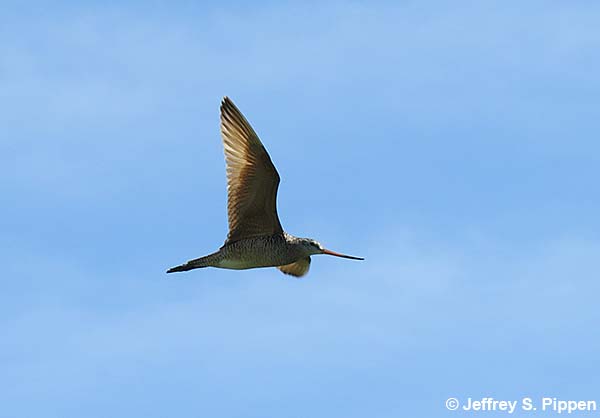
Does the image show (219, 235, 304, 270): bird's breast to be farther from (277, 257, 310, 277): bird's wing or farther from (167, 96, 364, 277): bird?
(277, 257, 310, 277): bird's wing

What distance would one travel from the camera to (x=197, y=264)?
106 ft

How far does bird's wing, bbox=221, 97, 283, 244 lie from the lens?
31891 millimetres

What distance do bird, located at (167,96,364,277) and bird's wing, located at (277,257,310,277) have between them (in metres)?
1.51

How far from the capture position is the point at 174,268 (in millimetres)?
32469

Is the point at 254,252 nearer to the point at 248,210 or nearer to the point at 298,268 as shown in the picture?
the point at 248,210

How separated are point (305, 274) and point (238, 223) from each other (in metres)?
2.45

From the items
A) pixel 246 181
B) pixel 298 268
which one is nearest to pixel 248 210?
pixel 246 181

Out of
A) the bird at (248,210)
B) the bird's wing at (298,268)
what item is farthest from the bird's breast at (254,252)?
the bird's wing at (298,268)

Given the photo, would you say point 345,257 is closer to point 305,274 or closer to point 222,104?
point 305,274

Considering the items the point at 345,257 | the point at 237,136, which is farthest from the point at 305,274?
the point at 237,136

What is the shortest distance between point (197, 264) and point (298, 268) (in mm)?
2648

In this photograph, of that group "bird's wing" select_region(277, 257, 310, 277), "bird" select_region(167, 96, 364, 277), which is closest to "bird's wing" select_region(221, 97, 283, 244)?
"bird" select_region(167, 96, 364, 277)

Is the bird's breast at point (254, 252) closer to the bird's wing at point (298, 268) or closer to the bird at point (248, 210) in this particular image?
the bird at point (248, 210)

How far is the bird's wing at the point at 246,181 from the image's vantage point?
1256 inches
